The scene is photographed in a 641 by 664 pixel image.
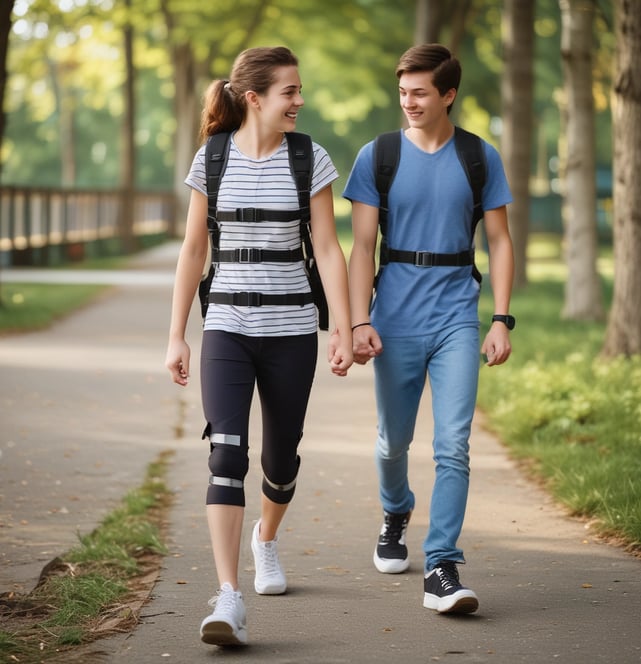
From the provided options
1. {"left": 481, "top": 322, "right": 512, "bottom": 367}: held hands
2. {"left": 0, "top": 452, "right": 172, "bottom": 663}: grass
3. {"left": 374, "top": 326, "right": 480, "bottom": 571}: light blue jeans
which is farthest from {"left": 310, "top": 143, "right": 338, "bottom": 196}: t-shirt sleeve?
{"left": 0, "top": 452, "right": 172, "bottom": 663}: grass

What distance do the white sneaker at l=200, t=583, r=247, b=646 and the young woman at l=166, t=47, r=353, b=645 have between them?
0.15 metres

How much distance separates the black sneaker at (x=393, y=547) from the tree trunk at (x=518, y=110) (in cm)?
1599

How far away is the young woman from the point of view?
15.8ft

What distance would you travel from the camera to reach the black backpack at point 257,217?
4.86m

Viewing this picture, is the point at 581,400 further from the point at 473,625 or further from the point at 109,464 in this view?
the point at 473,625

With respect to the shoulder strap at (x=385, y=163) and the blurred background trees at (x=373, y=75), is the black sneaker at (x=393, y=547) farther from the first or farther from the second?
the blurred background trees at (x=373, y=75)

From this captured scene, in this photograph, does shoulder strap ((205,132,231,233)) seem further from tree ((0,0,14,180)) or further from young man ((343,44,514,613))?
tree ((0,0,14,180))

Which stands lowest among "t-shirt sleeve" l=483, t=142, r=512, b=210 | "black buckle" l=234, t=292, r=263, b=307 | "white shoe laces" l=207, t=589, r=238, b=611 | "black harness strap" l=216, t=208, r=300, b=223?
"white shoe laces" l=207, t=589, r=238, b=611

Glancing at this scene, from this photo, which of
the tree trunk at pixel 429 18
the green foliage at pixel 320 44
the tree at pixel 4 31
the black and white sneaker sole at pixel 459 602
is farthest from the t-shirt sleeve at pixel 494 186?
the tree trunk at pixel 429 18

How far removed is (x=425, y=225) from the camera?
5289 mm

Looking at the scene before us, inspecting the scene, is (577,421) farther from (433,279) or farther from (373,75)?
(373,75)

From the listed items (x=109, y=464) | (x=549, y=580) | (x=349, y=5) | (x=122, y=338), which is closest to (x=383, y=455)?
(x=549, y=580)

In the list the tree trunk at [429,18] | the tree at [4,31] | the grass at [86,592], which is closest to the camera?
the grass at [86,592]

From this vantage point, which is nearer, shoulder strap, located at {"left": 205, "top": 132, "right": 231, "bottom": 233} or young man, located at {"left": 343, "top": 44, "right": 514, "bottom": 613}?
shoulder strap, located at {"left": 205, "top": 132, "right": 231, "bottom": 233}
